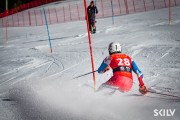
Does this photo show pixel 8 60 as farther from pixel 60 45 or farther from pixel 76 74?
pixel 76 74

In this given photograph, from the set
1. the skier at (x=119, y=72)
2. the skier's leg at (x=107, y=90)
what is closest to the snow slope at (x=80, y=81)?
the skier's leg at (x=107, y=90)

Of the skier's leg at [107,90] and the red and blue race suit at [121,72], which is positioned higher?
the red and blue race suit at [121,72]

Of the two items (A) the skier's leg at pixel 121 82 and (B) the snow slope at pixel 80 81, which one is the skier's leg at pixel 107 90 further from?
(B) the snow slope at pixel 80 81

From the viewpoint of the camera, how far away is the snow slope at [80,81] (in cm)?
634

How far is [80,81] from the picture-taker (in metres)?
8.67

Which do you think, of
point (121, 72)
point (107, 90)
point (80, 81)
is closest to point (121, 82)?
point (121, 72)

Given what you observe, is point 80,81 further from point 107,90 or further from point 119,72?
point 119,72

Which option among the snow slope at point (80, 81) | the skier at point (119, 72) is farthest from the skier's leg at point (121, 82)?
the snow slope at point (80, 81)

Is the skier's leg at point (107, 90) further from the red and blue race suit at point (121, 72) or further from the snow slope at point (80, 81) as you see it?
the snow slope at point (80, 81)

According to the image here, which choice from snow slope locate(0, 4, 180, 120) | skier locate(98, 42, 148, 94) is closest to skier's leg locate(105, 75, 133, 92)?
skier locate(98, 42, 148, 94)

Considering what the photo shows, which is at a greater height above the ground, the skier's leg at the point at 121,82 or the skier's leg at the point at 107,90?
the skier's leg at the point at 121,82

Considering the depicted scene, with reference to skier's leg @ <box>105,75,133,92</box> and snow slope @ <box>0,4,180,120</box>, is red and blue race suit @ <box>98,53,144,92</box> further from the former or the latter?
snow slope @ <box>0,4,180,120</box>

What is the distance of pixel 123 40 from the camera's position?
560 inches

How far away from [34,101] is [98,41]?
7926 mm
